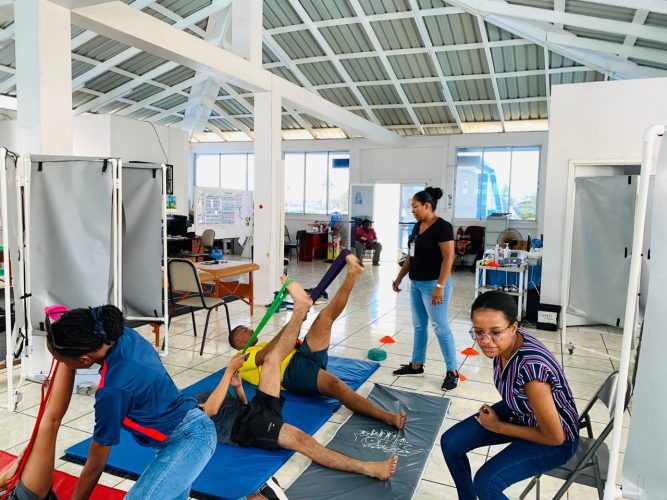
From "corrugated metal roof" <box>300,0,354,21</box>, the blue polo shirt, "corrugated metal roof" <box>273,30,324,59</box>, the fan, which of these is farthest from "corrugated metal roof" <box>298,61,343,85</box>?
the blue polo shirt

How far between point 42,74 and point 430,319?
348cm

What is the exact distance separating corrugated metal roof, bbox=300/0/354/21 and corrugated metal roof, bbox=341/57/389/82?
1395 millimetres

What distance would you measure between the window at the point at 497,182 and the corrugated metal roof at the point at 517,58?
2743 millimetres

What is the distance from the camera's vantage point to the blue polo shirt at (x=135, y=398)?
1.62 metres

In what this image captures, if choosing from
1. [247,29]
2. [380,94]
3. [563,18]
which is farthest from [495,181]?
[247,29]

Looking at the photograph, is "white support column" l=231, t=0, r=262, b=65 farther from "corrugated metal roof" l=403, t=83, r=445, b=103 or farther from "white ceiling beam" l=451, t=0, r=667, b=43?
"corrugated metal roof" l=403, t=83, r=445, b=103

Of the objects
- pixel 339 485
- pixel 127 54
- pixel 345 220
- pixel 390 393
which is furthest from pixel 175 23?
pixel 339 485

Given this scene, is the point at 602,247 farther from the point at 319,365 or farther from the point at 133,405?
the point at 133,405

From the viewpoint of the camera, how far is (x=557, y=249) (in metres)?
5.98

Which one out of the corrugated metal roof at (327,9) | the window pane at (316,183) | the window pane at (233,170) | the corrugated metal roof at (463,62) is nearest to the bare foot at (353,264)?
the corrugated metal roof at (327,9)

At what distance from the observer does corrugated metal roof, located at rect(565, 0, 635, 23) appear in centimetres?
683

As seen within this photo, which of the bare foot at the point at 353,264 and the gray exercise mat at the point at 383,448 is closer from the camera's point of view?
the gray exercise mat at the point at 383,448

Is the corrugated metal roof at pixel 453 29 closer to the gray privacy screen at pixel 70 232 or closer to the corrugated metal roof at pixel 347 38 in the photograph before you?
the corrugated metal roof at pixel 347 38

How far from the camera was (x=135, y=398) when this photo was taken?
66.5 inches
